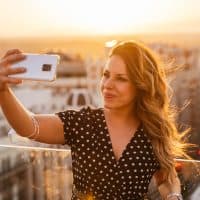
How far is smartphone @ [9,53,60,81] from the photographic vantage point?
84 cm

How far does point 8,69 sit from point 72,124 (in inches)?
9.7

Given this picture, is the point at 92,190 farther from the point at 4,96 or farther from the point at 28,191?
the point at 28,191

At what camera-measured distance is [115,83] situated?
103 cm

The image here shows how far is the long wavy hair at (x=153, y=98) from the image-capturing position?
3.44 feet

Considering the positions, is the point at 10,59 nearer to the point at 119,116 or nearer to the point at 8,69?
the point at 8,69

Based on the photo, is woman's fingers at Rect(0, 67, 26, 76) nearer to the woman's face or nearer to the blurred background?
the blurred background

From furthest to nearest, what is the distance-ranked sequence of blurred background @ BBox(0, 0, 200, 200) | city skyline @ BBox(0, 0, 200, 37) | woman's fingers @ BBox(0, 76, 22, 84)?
city skyline @ BBox(0, 0, 200, 37)
blurred background @ BBox(0, 0, 200, 200)
woman's fingers @ BBox(0, 76, 22, 84)

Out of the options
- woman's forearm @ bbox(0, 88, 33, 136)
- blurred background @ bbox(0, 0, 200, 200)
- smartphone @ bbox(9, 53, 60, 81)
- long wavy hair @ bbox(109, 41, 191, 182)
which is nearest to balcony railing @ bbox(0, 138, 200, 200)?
blurred background @ bbox(0, 0, 200, 200)

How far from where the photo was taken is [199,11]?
2.50 metres

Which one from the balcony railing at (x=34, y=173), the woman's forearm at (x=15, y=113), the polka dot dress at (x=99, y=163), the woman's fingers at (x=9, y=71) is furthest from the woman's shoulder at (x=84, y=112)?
the balcony railing at (x=34, y=173)

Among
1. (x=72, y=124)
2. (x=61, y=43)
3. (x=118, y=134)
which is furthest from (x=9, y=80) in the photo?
(x=61, y=43)

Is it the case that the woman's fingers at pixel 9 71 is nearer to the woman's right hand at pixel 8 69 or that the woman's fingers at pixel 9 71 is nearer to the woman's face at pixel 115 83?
the woman's right hand at pixel 8 69

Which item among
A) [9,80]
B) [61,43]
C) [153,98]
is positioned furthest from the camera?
[61,43]

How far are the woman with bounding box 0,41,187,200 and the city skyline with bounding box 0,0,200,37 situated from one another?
4.67 ft
